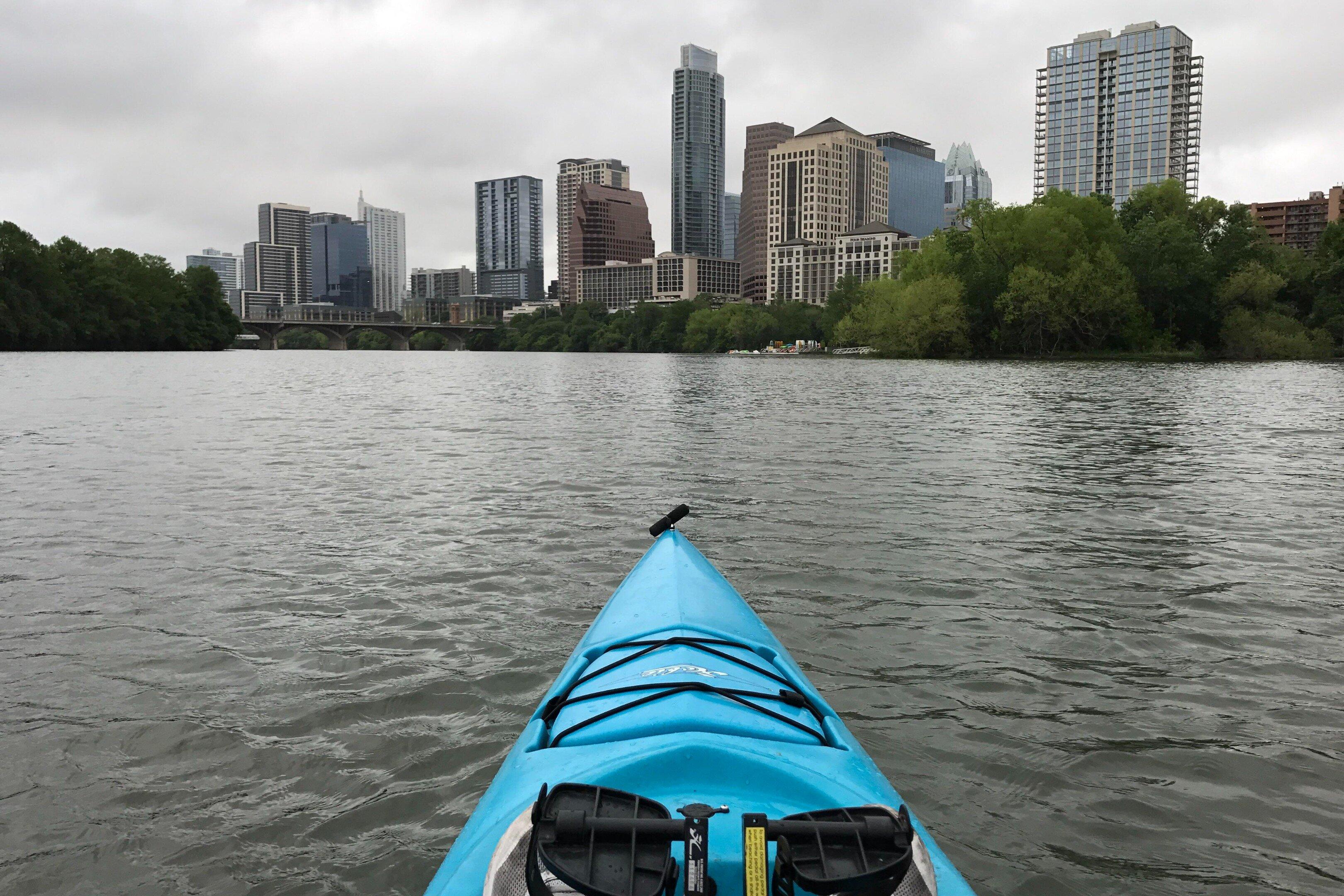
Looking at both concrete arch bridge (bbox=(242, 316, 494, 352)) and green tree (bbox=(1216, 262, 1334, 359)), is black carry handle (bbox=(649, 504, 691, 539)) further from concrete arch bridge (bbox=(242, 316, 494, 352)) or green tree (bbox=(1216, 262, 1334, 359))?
concrete arch bridge (bbox=(242, 316, 494, 352))

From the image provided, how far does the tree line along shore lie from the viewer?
213 feet

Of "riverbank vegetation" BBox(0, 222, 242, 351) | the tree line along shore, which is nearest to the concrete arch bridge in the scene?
"riverbank vegetation" BBox(0, 222, 242, 351)

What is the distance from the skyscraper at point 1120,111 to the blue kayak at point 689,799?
195 metres

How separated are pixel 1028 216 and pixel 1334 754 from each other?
69.4m

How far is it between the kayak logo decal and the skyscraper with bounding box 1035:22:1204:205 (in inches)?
7663

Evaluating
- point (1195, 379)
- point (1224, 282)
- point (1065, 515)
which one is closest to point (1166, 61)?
point (1224, 282)

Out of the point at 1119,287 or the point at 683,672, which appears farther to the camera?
the point at 1119,287

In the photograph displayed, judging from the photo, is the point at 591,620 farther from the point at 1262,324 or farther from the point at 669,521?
the point at 1262,324

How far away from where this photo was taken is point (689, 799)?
252 cm

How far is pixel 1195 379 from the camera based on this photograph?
39000 mm

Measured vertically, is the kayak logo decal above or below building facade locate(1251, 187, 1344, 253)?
below

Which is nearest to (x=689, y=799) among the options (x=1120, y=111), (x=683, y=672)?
(x=683, y=672)

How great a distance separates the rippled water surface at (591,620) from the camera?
13.0 ft

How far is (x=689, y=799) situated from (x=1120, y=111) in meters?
215
